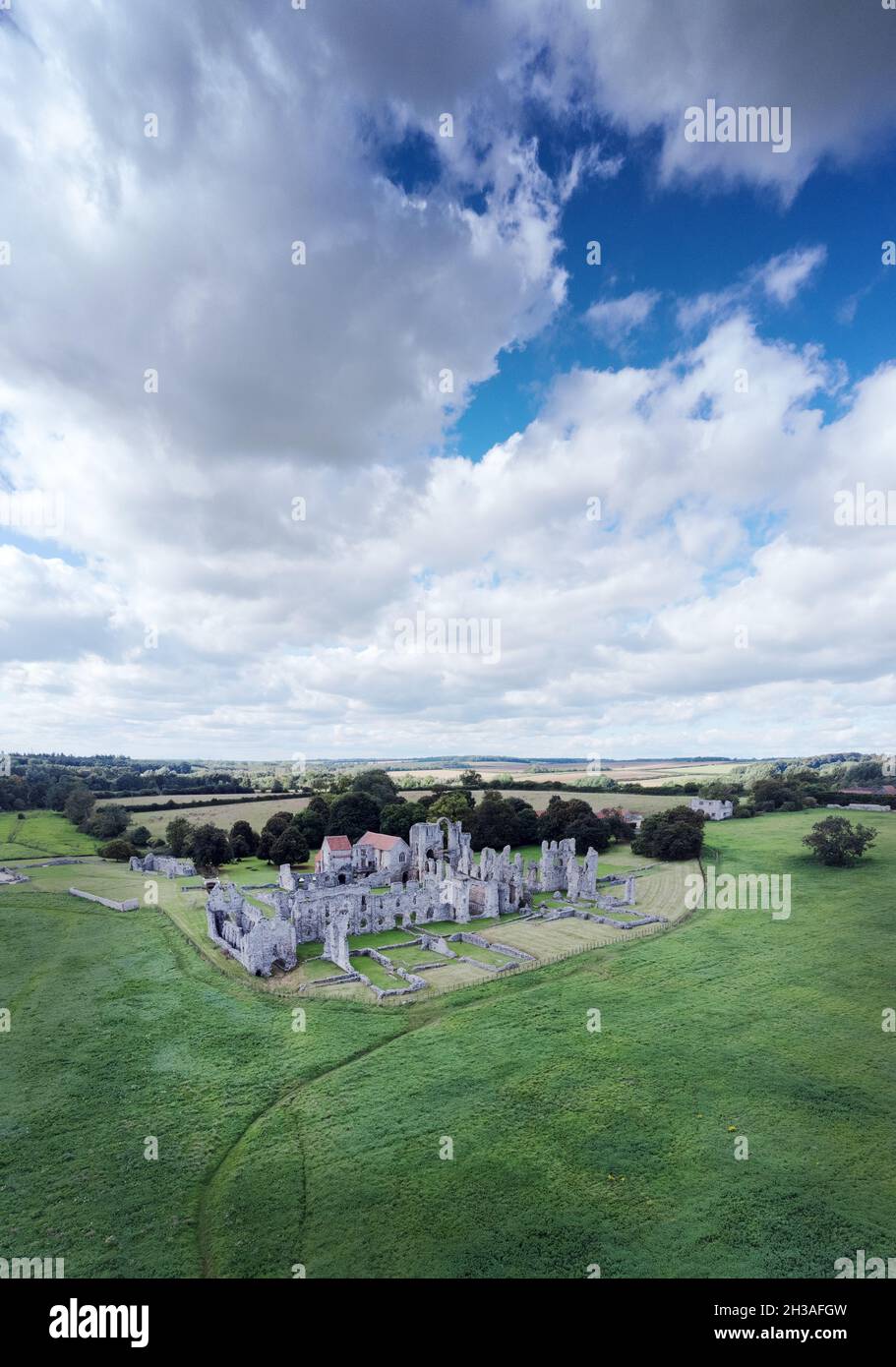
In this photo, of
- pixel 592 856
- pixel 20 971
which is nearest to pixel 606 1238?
pixel 20 971

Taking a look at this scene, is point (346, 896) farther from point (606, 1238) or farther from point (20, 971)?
point (606, 1238)

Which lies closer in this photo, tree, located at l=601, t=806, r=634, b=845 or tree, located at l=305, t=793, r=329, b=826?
tree, located at l=305, t=793, r=329, b=826

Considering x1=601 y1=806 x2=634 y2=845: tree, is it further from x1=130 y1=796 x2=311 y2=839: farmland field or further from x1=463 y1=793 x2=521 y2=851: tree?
x1=130 y1=796 x2=311 y2=839: farmland field

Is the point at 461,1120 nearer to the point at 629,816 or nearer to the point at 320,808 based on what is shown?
the point at 320,808

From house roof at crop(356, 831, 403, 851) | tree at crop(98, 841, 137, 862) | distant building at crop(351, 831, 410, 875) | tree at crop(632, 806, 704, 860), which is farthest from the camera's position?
tree at crop(98, 841, 137, 862)

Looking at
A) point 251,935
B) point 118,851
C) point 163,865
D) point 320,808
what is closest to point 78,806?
point 118,851

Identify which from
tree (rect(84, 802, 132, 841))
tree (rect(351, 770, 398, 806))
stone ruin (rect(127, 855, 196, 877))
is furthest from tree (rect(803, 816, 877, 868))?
tree (rect(84, 802, 132, 841))
